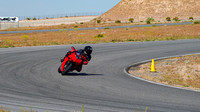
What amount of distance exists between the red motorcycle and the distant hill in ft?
382

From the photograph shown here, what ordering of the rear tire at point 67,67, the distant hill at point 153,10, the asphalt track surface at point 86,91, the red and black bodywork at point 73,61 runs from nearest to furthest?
the asphalt track surface at point 86,91
the red and black bodywork at point 73,61
the rear tire at point 67,67
the distant hill at point 153,10

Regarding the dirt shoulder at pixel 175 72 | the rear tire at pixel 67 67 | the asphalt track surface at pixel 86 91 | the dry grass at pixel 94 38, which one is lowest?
the dry grass at pixel 94 38

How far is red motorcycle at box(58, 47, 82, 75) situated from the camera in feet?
46.5

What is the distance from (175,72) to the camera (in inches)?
661

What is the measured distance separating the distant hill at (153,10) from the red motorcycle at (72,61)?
116409mm

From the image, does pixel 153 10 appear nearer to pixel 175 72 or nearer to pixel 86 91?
pixel 175 72

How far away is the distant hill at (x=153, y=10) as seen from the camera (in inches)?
5168

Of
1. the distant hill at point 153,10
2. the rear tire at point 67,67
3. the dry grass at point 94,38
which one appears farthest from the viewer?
the distant hill at point 153,10

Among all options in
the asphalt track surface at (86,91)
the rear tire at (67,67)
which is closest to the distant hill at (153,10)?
the asphalt track surface at (86,91)

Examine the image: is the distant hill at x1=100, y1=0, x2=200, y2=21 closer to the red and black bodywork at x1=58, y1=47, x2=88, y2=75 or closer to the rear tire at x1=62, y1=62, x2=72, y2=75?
the red and black bodywork at x1=58, y1=47, x2=88, y2=75

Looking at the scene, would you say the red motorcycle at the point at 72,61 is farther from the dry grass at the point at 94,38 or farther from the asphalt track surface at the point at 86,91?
the dry grass at the point at 94,38

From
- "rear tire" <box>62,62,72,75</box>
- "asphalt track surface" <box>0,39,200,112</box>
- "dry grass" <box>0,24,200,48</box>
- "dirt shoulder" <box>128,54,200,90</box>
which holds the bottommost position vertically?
"dry grass" <box>0,24,200,48</box>

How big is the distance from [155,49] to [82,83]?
14812 millimetres

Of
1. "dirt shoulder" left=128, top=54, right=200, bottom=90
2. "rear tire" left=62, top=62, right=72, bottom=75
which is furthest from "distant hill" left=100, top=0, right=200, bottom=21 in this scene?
"rear tire" left=62, top=62, right=72, bottom=75
